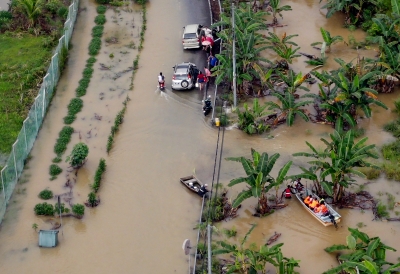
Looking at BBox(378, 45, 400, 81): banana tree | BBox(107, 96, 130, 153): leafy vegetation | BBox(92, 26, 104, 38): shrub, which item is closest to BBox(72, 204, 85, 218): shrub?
BBox(107, 96, 130, 153): leafy vegetation

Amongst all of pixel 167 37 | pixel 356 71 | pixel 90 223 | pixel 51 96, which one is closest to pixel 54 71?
pixel 51 96

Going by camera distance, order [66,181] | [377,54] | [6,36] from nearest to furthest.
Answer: [66,181]
[377,54]
[6,36]

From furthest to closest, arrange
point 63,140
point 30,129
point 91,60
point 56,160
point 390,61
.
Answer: point 91,60, point 390,61, point 63,140, point 30,129, point 56,160

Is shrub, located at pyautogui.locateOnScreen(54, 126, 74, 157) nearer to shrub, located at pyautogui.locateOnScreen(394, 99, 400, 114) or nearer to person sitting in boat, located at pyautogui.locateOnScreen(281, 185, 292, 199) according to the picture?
person sitting in boat, located at pyautogui.locateOnScreen(281, 185, 292, 199)

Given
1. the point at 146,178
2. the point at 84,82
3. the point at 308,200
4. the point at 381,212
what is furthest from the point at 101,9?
the point at 381,212

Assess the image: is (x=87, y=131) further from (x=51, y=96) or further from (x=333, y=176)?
(x=333, y=176)

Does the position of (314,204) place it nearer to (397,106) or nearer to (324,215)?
(324,215)
